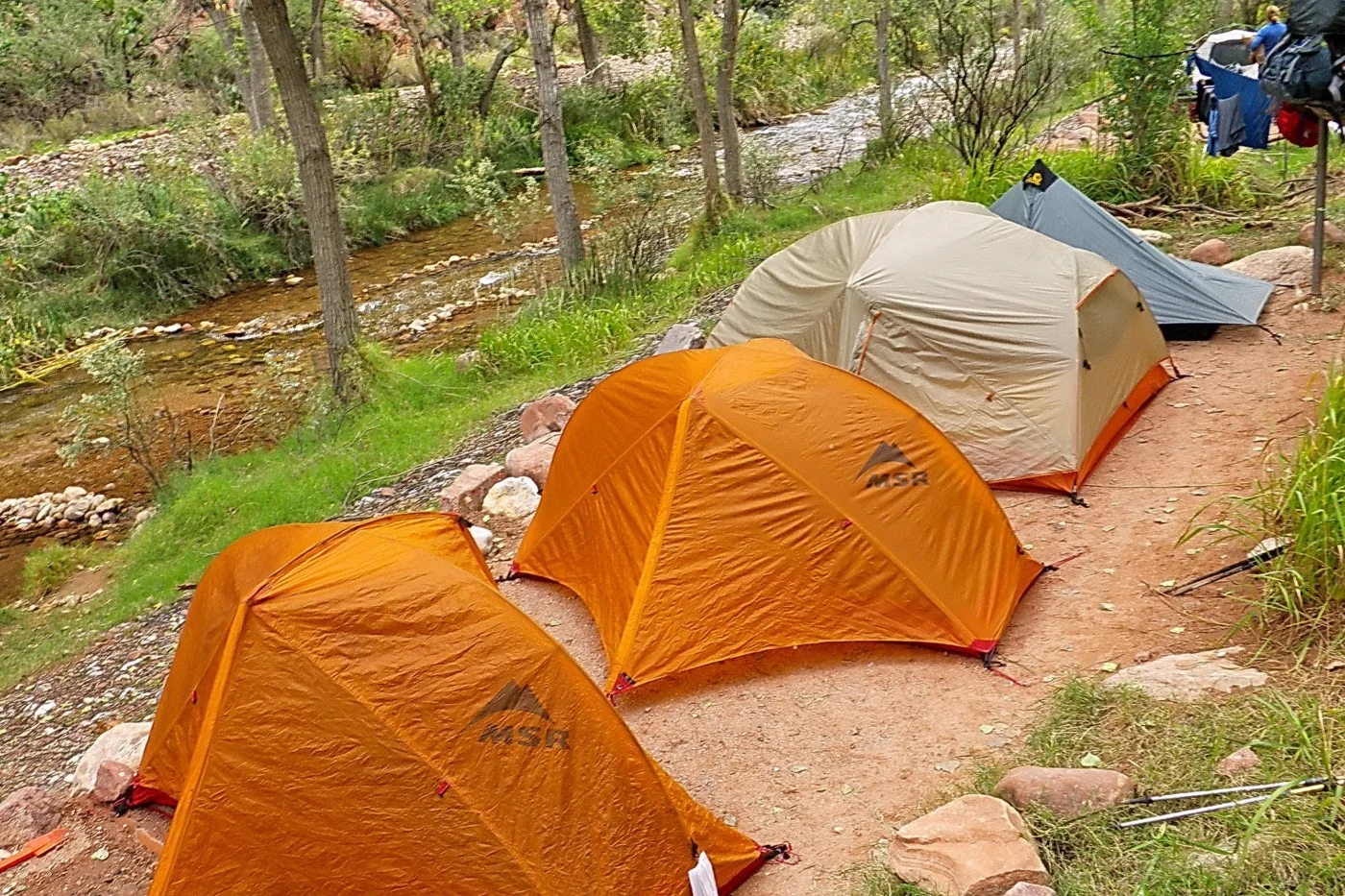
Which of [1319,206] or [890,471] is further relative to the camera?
[1319,206]

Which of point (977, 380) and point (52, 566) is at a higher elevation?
point (977, 380)

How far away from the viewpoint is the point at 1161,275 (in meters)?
8.90

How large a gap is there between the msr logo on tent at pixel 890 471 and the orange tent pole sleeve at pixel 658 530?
92 centimetres

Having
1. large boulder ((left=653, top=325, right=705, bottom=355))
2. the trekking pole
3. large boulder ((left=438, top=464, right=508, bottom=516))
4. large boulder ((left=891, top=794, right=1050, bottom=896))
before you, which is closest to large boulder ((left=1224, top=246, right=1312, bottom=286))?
large boulder ((left=653, top=325, right=705, bottom=355))

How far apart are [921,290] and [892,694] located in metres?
3.12

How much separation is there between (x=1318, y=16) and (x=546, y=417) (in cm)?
607

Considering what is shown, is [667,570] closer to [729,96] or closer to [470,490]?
[470,490]

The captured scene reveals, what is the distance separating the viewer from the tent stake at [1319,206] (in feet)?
26.5

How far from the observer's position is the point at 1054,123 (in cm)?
1638

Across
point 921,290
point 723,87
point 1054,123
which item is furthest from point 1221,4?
point 921,290

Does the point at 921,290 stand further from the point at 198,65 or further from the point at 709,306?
the point at 198,65

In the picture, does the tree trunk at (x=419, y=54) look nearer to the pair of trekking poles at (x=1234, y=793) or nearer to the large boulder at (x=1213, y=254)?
the large boulder at (x=1213, y=254)

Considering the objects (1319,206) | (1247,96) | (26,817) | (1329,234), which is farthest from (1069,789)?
(1247,96)

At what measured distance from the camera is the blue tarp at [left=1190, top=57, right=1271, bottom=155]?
10.8 metres
